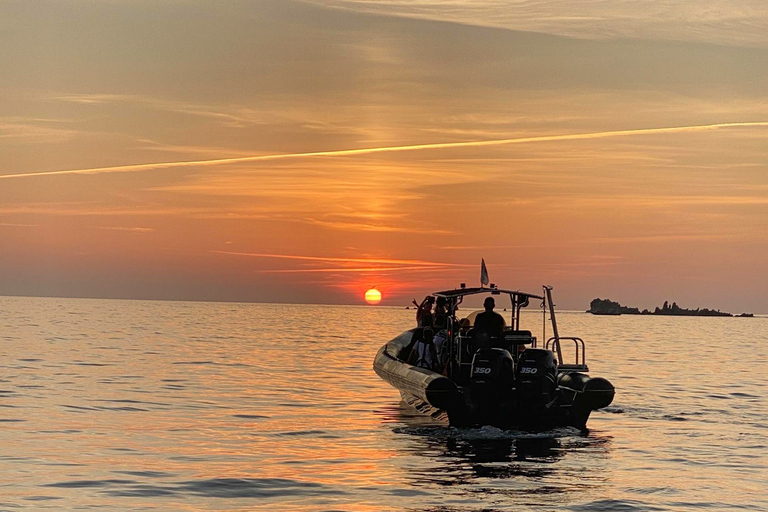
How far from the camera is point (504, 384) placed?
2078cm

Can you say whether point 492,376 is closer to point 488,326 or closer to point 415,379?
point 488,326

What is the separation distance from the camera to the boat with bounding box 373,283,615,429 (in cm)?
2088

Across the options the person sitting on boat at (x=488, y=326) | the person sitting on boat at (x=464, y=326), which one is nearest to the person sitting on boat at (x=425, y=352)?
the person sitting on boat at (x=464, y=326)

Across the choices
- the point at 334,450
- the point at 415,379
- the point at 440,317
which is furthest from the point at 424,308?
the point at 334,450

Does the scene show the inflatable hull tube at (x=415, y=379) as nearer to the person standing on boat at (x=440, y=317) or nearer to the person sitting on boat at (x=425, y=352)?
the person sitting on boat at (x=425, y=352)

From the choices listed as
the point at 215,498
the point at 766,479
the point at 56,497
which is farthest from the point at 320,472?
the point at 766,479

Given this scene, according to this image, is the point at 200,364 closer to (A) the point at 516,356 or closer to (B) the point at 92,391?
(B) the point at 92,391

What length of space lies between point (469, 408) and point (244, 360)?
86.9 ft

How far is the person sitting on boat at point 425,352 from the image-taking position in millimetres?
24516

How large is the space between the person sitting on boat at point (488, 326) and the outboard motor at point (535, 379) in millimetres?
938

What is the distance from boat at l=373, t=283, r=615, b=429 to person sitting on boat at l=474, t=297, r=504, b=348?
0.07 feet

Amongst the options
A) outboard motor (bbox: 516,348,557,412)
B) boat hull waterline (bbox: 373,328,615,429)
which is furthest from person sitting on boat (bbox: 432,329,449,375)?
outboard motor (bbox: 516,348,557,412)

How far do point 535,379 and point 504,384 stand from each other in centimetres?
63

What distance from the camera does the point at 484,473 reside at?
16859 mm
